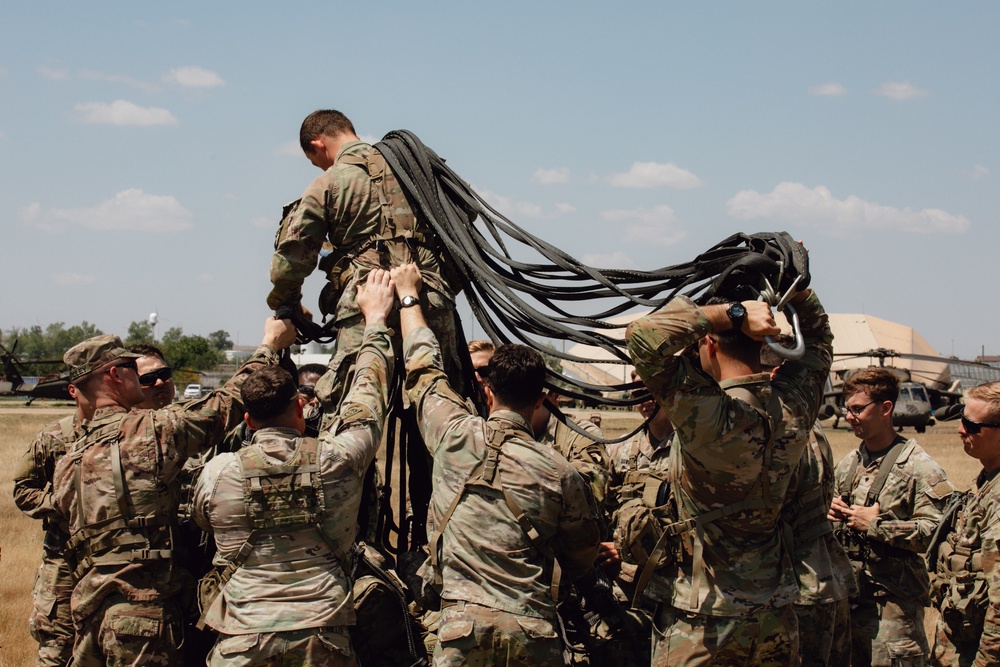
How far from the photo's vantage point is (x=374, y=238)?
4.88 metres

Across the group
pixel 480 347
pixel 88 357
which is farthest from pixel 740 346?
pixel 88 357

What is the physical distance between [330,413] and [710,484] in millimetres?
2030

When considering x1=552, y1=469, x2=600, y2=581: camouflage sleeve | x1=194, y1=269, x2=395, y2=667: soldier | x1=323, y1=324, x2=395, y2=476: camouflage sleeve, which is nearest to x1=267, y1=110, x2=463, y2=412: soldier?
x1=323, y1=324, x2=395, y2=476: camouflage sleeve

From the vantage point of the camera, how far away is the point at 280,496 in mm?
3854

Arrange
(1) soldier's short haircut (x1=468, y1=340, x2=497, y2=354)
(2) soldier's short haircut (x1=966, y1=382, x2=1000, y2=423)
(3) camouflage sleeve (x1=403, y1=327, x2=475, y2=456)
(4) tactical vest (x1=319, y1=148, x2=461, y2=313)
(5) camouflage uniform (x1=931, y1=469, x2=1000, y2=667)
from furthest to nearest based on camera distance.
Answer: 1. (1) soldier's short haircut (x1=468, y1=340, x2=497, y2=354)
2. (4) tactical vest (x1=319, y1=148, x2=461, y2=313)
3. (2) soldier's short haircut (x1=966, y1=382, x2=1000, y2=423)
4. (5) camouflage uniform (x1=931, y1=469, x2=1000, y2=667)
5. (3) camouflage sleeve (x1=403, y1=327, x2=475, y2=456)

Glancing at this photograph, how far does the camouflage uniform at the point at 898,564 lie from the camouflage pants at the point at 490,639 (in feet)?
7.83

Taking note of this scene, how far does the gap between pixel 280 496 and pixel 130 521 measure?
104 centimetres

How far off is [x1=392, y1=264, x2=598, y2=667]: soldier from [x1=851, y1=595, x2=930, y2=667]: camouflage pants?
219cm

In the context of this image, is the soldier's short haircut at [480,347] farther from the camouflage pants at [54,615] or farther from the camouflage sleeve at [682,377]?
the camouflage sleeve at [682,377]

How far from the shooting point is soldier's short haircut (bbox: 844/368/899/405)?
5.51m

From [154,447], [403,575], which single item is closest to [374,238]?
[154,447]

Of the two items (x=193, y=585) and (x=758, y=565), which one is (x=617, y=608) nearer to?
(x=758, y=565)

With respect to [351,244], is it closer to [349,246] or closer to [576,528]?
[349,246]

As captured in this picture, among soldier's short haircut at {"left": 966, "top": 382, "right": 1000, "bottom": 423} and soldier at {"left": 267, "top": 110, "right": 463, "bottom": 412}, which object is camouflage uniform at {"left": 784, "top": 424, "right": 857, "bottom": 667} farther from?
soldier at {"left": 267, "top": 110, "right": 463, "bottom": 412}
